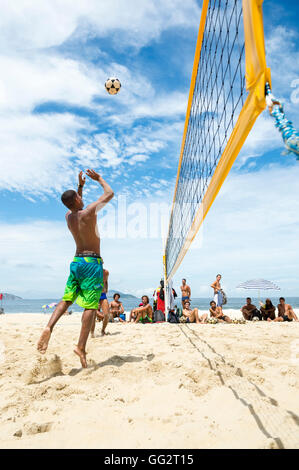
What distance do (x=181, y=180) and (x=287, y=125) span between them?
4422mm

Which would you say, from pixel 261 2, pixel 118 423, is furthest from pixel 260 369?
pixel 261 2

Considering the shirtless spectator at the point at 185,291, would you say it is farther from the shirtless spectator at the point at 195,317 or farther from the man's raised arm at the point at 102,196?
the man's raised arm at the point at 102,196

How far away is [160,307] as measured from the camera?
767cm

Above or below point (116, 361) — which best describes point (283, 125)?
above

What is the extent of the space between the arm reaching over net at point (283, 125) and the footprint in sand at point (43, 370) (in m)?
2.04

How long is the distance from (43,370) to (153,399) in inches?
36.3

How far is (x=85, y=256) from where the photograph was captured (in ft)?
8.28

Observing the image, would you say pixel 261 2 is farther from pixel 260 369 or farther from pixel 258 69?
pixel 260 369

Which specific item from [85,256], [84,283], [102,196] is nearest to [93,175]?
[102,196]

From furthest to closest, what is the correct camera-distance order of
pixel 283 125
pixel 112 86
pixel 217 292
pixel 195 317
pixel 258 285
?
1. pixel 258 285
2. pixel 217 292
3. pixel 195 317
4. pixel 112 86
5. pixel 283 125

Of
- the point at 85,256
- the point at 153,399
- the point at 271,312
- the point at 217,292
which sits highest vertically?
the point at 85,256

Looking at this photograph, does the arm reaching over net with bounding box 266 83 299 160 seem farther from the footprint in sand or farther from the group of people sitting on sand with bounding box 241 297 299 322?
the group of people sitting on sand with bounding box 241 297 299 322

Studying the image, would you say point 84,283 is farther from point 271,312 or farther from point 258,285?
point 258,285

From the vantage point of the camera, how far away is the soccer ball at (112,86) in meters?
5.08
